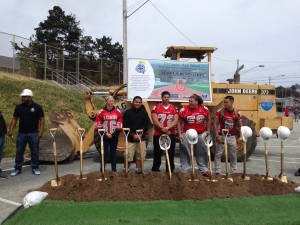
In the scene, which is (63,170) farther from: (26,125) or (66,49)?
(66,49)

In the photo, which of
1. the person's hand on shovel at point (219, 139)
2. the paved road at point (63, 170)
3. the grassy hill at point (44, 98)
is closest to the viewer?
the paved road at point (63, 170)

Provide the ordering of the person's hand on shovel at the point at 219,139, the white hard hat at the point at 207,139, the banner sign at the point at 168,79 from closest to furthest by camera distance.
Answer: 1. the white hard hat at the point at 207,139
2. the person's hand on shovel at the point at 219,139
3. the banner sign at the point at 168,79

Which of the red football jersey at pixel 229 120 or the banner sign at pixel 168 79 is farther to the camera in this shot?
the banner sign at pixel 168 79

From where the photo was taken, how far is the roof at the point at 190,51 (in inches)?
368

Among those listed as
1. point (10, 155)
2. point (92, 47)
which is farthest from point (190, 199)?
point (92, 47)

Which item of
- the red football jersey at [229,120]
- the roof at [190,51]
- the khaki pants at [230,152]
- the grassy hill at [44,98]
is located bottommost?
the khaki pants at [230,152]

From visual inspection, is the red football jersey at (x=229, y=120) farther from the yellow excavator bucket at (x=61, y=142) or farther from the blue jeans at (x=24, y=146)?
the blue jeans at (x=24, y=146)

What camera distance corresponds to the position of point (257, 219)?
177 inches

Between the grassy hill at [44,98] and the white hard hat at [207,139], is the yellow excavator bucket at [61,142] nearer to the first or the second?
the white hard hat at [207,139]

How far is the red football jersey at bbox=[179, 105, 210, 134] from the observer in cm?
663

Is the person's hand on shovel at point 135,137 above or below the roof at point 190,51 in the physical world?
below

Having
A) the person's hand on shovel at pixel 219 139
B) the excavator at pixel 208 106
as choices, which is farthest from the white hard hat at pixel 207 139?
the excavator at pixel 208 106

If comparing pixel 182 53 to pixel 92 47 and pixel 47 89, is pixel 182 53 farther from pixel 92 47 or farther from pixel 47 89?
pixel 92 47

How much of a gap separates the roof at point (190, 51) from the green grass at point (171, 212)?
4.93 metres
